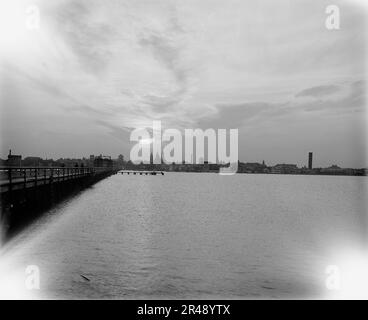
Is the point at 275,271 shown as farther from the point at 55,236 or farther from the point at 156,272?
the point at 55,236

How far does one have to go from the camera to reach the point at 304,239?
21984 millimetres

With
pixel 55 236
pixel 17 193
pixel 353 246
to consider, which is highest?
pixel 17 193

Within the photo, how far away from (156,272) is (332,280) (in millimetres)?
5944

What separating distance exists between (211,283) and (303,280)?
3267 mm

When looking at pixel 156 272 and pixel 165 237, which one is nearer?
pixel 156 272

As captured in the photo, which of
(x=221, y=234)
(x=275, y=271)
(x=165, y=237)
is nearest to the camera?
(x=275, y=271)

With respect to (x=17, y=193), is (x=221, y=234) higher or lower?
lower

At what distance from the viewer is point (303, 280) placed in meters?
11.9
